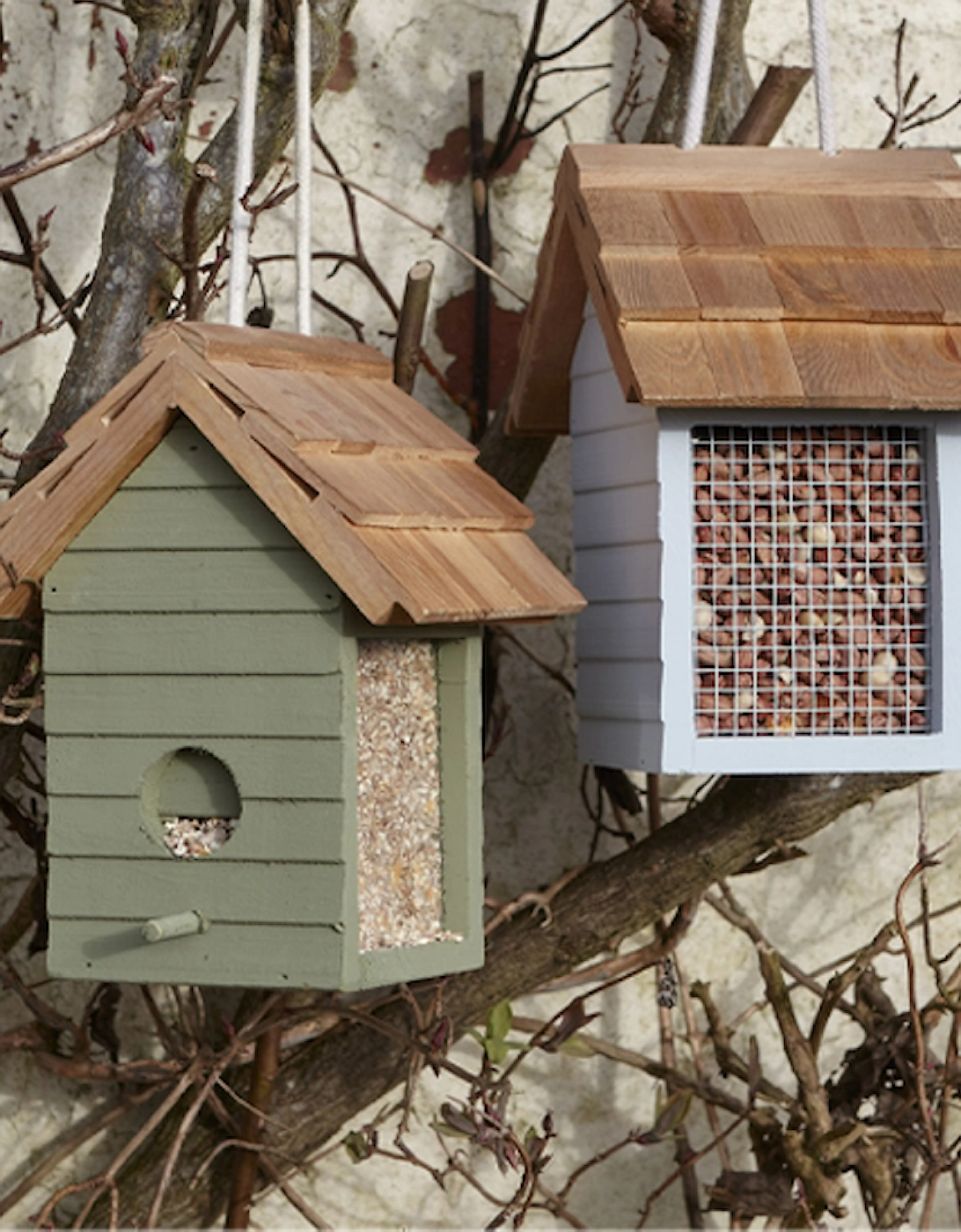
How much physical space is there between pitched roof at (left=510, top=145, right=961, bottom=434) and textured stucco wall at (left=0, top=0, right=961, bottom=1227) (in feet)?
2.44

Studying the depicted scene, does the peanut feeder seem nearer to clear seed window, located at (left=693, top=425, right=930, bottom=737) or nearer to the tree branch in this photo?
clear seed window, located at (left=693, top=425, right=930, bottom=737)

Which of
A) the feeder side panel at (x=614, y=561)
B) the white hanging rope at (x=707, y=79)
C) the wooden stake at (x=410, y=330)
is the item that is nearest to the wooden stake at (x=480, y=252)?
the wooden stake at (x=410, y=330)

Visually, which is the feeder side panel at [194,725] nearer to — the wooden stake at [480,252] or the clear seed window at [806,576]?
the clear seed window at [806,576]

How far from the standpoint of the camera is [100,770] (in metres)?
1.75

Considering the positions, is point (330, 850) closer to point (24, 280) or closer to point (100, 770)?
point (100, 770)

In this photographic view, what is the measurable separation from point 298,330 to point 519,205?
921mm

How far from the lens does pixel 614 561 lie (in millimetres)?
1933

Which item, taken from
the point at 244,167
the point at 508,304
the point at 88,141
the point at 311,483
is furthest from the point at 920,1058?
the point at 88,141

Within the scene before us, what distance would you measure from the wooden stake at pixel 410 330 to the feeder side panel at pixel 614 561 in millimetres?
322

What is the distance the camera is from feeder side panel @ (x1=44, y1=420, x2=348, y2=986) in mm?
1662

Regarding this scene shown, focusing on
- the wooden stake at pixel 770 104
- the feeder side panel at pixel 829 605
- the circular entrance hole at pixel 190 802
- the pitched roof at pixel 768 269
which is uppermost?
the wooden stake at pixel 770 104

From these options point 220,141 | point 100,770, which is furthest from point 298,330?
point 100,770

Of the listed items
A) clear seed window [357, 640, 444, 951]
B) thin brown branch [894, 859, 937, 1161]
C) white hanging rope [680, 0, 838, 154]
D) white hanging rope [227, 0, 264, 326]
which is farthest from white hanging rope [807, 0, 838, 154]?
thin brown branch [894, 859, 937, 1161]

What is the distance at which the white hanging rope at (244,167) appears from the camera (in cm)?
185
